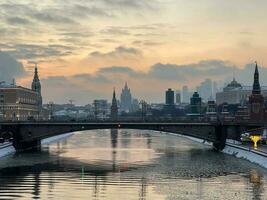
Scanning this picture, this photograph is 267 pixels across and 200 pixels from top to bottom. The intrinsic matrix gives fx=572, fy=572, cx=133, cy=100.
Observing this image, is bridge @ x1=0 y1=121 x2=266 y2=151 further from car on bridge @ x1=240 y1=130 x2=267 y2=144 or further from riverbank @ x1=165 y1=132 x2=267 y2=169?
riverbank @ x1=165 y1=132 x2=267 y2=169

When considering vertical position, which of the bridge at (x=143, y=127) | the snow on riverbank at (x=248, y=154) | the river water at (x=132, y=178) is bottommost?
the river water at (x=132, y=178)

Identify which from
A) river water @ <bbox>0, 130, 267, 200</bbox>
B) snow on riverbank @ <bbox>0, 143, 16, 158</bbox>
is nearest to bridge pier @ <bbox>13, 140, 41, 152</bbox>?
snow on riverbank @ <bbox>0, 143, 16, 158</bbox>

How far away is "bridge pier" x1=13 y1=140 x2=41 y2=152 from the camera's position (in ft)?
416

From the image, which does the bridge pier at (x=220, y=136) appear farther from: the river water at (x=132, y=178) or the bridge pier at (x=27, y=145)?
the bridge pier at (x=27, y=145)

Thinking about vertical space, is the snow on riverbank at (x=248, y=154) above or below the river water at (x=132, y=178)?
above

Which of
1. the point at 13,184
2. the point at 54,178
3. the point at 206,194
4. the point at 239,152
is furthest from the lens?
the point at 239,152

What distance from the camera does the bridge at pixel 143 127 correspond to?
425 feet

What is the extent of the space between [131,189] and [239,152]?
52.0m

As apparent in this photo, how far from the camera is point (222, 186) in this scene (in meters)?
66.3

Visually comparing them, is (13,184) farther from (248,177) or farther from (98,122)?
(98,122)

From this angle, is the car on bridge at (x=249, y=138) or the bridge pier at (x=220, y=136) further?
the car on bridge at (x=249, y=138)

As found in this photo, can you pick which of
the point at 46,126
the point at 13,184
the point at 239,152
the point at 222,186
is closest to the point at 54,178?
the point at 13,184

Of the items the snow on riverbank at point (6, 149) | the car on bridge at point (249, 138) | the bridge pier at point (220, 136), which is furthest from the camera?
the car on bridge at point (249, 138)

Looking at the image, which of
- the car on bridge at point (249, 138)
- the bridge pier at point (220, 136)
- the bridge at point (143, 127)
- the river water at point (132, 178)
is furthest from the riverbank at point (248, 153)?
the car on bridge at point (249, 138)
